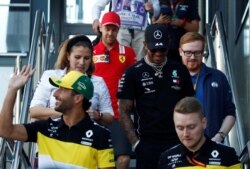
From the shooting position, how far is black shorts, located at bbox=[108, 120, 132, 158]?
29.6 feet

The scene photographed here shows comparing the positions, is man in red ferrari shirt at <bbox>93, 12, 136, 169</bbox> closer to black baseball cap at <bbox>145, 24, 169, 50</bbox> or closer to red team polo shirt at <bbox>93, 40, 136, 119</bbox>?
red team polo shirt at <bbox>93, 40, 136, 119</bbox>

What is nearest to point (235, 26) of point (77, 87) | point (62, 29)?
point (62, 29)

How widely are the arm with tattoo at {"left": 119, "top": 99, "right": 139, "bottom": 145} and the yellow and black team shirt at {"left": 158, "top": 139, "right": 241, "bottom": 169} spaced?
4.56 ft

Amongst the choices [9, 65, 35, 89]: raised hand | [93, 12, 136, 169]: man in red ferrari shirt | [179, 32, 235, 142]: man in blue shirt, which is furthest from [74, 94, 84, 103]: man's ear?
[93, 12, 136, 169]: man in red ferrari shirt

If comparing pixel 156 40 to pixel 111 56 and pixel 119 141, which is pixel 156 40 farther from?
pixel 111 56

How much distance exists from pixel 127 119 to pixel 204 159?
1.65 metres

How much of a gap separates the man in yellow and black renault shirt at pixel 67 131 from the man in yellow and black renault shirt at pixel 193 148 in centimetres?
58

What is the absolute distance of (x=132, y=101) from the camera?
8.87 m

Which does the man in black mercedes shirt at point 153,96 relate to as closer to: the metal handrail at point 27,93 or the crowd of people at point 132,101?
the crowd of people at point 132,101

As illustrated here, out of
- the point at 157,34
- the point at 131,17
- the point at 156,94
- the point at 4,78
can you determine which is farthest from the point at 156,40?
the point at 4,78

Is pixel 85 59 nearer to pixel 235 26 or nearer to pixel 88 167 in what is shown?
pixel 88 167

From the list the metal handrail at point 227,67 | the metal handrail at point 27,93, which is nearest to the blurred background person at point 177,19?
the metal handrail at point 227,67

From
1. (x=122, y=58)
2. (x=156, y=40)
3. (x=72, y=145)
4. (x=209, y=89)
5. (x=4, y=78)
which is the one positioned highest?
(x=156, y=40)

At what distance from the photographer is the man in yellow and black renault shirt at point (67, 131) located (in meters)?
7.60
